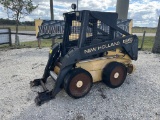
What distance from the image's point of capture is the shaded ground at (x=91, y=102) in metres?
4.05

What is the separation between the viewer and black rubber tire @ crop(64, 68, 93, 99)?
4381mm

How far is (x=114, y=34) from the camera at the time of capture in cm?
516

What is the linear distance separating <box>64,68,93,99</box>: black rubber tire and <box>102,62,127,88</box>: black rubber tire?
0.51 m

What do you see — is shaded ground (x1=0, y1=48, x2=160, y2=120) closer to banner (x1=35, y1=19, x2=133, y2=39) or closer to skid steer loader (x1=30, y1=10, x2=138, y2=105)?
skid steer loader (x1=30, y1=10, x2=138, y2=105)

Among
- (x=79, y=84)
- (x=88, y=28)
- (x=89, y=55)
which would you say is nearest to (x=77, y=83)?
(x=79, y=84)

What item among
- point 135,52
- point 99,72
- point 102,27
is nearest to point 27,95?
point 99,72

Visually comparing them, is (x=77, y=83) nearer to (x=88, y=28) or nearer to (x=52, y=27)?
(x=88, y=28)

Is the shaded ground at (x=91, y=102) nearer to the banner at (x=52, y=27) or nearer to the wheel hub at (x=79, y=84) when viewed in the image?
the wheel hub at (x=79, y=84)

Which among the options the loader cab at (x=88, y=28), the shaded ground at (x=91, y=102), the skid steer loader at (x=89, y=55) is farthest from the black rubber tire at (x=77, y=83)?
the loader cab at (x=88, y=28)

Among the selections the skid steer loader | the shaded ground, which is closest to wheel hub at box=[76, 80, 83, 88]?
the skid steer loader

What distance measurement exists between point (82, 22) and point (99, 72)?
4.78ft

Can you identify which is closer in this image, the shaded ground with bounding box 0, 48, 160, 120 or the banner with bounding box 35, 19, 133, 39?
the shaded ground with bounding box 0, 48, 160, 120

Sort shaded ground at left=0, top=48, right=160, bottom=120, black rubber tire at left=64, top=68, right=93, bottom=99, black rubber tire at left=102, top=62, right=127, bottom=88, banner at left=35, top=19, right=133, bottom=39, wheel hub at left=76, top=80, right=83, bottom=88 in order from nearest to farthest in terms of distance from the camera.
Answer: shaded ground at left=0, top=48, right=160, bottom=120 < black rubber tire at left=64, top=68, right=93, bottom=99 < wheel hub at left=76, top=80, right=83, bottom=88 < black rubber tire at left=102, top=62, right=127, bottom=88 < banner at left=35, top=19, right=133, bottom=39

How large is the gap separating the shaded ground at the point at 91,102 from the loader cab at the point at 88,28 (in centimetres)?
136
